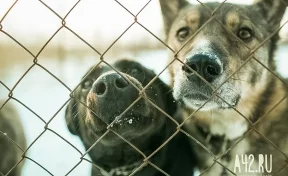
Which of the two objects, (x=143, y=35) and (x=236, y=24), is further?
(x=143, y=35)

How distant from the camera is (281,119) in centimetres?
321

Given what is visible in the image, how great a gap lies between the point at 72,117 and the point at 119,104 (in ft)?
1.84

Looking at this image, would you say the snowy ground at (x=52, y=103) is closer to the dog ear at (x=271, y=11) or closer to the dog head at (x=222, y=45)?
the dog head at (x=222, y=45)

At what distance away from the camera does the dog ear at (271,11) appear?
312 centimetres

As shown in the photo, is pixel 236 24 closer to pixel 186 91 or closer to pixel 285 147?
pixel 186 91

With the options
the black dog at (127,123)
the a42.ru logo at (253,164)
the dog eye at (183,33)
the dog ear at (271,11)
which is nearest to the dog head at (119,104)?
the black dog at (127,123)

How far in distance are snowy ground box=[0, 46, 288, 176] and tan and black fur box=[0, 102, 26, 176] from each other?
0.05 m

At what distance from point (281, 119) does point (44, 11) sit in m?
1.70

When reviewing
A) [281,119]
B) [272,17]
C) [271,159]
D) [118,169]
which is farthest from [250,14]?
[118,169]

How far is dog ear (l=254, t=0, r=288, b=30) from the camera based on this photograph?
3.12 m

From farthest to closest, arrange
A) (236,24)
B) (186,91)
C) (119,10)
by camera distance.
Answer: (119,10) → (236,24) → (186,91)

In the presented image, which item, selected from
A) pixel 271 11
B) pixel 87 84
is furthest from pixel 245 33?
pixel 87 84

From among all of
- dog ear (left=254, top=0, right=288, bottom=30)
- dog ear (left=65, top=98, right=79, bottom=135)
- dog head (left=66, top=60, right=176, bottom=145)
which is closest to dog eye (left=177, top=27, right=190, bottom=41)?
dog head (left=66, top=60, right=176, bottom=145)

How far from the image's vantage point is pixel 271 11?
10.3 feet
